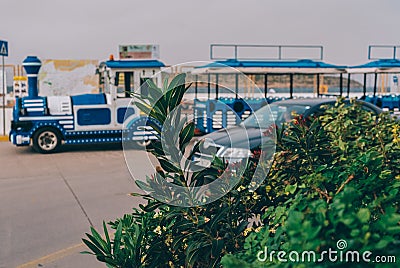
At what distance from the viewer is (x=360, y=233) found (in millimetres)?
1959

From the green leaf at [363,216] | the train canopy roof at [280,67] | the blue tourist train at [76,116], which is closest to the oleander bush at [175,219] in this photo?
the green leaf at [363,216]

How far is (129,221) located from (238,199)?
30.9 inches

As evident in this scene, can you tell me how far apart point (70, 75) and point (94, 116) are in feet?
73.6

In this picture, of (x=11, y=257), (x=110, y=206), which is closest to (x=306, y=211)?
(x=11, y=257)

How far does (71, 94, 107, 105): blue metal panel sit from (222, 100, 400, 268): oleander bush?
31.3 feet

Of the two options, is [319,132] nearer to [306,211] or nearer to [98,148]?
[306,211]

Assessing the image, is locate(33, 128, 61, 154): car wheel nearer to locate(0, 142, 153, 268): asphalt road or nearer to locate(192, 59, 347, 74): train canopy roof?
locate(0, 142, 153, 268): asphalt road

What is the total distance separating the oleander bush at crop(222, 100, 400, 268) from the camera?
1.97 meters

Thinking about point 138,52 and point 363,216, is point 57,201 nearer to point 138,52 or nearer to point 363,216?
point 138,52

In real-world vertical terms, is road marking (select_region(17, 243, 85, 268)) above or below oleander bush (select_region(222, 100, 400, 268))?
below

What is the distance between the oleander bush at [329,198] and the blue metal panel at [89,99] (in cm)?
955

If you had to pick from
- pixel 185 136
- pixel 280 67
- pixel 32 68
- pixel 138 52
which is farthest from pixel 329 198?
pixel 280 67

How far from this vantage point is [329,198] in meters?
2.68

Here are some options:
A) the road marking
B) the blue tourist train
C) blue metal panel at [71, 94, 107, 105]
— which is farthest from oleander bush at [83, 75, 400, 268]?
blue metal panel at [71, 94, 107, 105]
